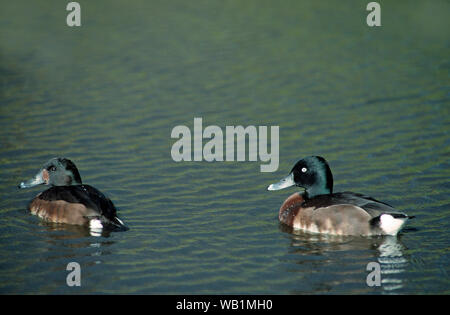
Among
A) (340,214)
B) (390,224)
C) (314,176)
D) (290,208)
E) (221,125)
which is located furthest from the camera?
(221,125)

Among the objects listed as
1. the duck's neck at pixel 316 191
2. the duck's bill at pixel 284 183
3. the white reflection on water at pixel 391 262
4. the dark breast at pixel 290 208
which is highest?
the duck's bill at pixel 284 183

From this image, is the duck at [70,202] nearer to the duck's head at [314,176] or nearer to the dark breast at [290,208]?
the dark breast at [290,208]

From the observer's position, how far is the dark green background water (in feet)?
36.0

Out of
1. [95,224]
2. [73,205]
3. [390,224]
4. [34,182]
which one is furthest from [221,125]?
[390,224]

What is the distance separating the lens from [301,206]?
1282 cm

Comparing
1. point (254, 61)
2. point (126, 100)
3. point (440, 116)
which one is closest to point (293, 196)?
point (440, 116)

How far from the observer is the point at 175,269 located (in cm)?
1084

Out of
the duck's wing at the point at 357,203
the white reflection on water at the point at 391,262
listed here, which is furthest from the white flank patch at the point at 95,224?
the white reflection on water at the point at 391,262

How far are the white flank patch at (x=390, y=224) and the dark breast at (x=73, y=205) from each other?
390 centimetres

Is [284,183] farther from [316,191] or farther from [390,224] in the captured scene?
[390,224]

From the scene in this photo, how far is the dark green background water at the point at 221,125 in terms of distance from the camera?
1096 centimetres

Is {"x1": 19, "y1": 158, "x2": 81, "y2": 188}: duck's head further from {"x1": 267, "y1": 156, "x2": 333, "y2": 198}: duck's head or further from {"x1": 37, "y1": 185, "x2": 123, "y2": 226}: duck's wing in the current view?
{"x1": 267, "y1": 156, "x2": 333, "y2": 198}: duck's head

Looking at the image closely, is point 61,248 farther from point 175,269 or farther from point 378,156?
point 378,156

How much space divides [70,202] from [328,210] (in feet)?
12.7
